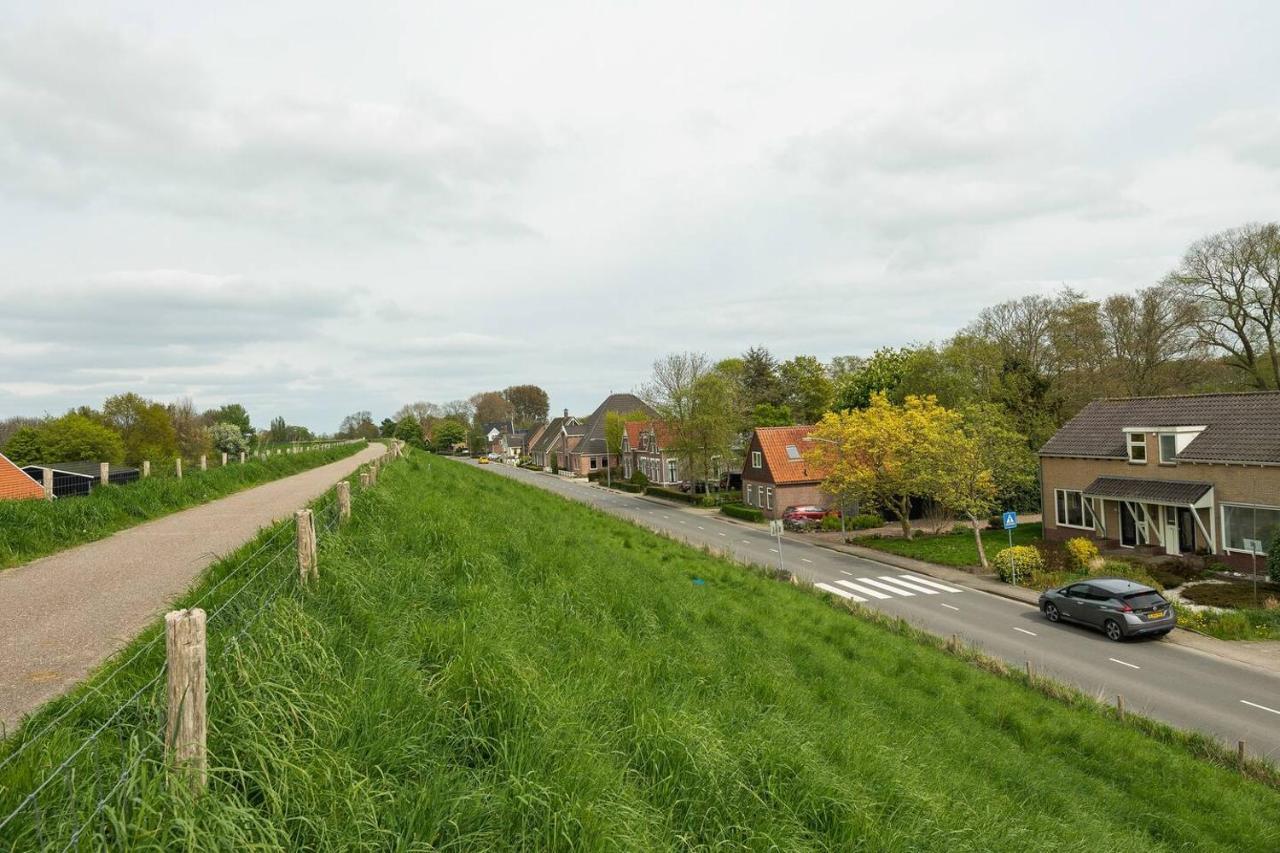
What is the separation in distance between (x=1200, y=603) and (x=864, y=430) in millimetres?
15517

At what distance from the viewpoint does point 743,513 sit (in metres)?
45.6

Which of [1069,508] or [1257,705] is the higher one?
[1069,508]

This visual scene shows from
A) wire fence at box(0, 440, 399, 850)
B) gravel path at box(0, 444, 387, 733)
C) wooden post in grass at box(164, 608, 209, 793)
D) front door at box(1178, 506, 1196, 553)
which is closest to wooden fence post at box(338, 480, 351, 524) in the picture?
gravel path at box(0, 444, 387, 733)

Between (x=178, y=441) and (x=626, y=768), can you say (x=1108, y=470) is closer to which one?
(x=626, y=768)

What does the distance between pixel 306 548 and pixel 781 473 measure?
39.3 meters

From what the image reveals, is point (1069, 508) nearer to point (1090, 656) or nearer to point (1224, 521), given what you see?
point (1224, 521)

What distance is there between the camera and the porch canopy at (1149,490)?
26.2m

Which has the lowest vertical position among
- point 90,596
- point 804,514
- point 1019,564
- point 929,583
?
point 929,583

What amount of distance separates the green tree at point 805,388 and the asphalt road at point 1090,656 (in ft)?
146

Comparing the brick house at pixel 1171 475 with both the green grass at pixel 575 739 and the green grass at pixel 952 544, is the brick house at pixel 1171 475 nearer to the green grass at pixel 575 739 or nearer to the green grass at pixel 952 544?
the green grass at pixel 952 544

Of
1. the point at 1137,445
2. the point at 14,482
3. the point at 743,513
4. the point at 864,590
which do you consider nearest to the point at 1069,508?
the point at 1137,445

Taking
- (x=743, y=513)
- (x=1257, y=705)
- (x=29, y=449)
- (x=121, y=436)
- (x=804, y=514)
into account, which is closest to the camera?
(x=1257, y=705)

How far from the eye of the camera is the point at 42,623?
781 cm

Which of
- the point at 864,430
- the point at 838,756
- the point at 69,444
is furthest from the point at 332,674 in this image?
the point at 69,444
